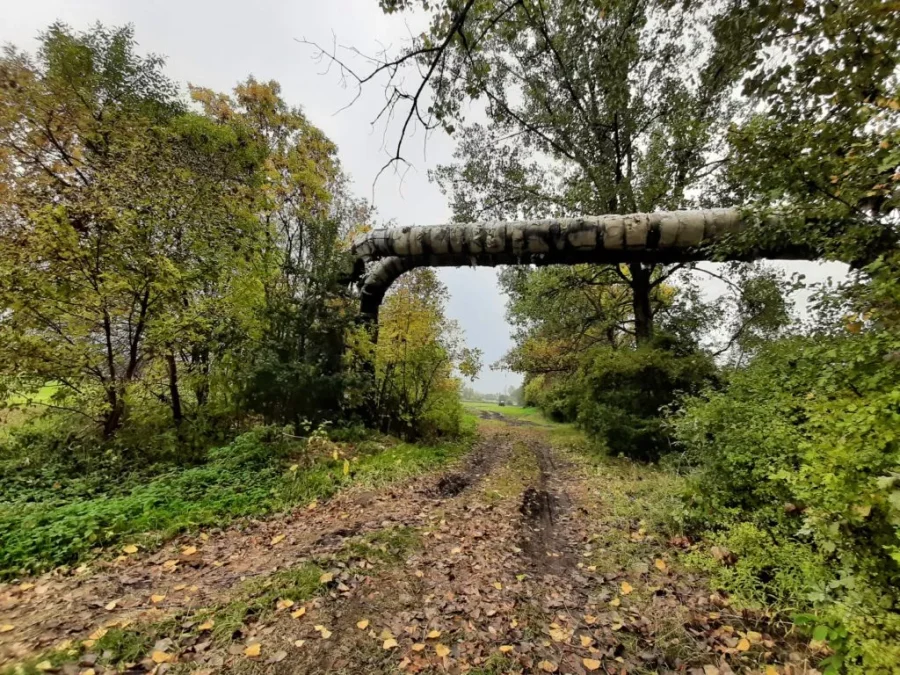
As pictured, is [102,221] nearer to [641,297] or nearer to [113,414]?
[113,414]

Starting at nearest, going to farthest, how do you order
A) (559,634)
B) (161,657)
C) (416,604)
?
1. (161,657)
2. (559,634)
3. (416,604)

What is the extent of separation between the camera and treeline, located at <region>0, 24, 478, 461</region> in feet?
18.1

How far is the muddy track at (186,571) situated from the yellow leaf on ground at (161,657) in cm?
41

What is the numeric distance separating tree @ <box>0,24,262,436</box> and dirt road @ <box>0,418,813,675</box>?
407 centimetres

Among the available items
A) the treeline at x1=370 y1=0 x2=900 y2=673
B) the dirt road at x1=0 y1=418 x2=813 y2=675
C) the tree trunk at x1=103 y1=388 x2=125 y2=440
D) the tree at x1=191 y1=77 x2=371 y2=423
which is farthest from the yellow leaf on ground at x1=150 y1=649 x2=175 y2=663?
the tree trunk at x1=103 y1=388 x2=125 y2=440

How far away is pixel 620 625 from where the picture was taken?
A: 2492 millimetres

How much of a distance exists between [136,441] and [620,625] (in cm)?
729

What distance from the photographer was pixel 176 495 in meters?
4.46

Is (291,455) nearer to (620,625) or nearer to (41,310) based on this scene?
(41,310)

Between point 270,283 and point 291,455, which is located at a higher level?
point 270,283

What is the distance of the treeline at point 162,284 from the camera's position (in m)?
5.52

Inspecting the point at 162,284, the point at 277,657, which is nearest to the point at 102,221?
the point at 162,284

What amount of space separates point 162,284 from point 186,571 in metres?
4.69

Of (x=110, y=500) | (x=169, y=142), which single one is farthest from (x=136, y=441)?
(x=169, y=142)
